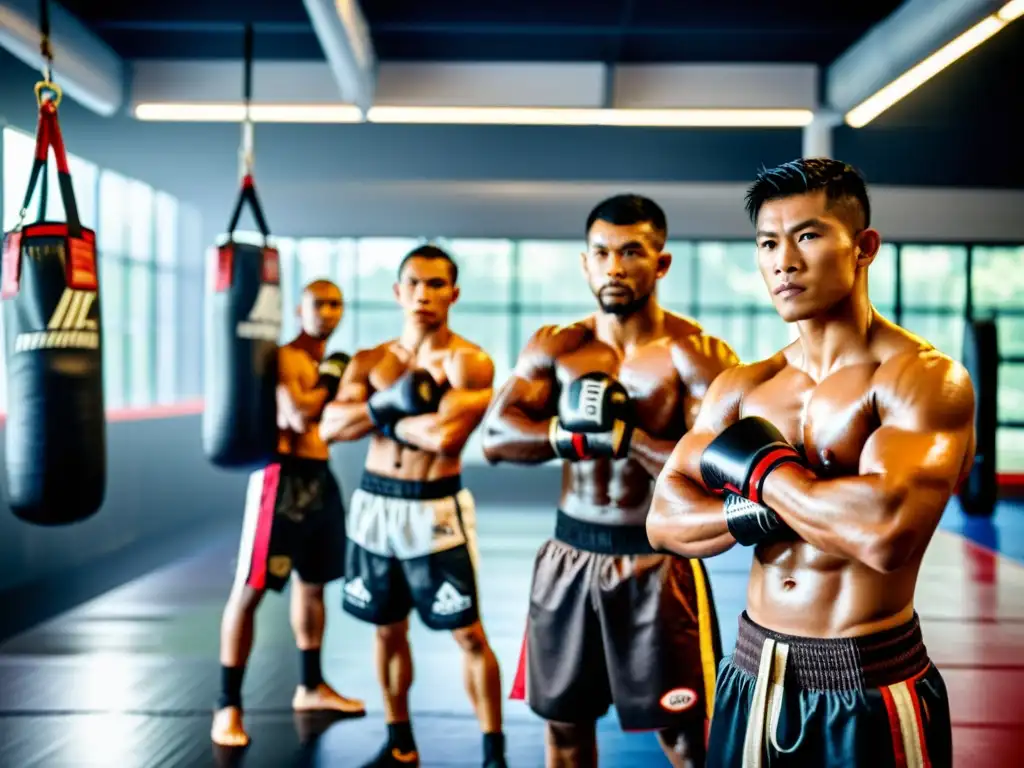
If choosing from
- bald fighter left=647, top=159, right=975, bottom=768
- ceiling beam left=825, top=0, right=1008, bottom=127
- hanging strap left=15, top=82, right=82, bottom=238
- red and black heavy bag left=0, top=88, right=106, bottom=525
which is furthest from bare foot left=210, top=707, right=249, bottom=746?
ceiling beam left=825, top=0, right=1008, bottom=127

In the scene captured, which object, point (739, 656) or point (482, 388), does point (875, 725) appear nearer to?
point (739, 656)

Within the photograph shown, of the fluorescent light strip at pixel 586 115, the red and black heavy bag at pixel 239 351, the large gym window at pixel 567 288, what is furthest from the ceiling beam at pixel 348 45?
the large gym window at pixel 567 288

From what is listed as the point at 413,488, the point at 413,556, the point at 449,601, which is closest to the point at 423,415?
the point at 413,488

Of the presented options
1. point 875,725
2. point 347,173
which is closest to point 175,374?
point 347,173

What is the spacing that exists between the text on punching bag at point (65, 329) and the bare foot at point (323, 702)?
174 centimetres

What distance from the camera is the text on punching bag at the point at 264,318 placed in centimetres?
301

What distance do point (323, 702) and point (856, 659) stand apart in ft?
8.31

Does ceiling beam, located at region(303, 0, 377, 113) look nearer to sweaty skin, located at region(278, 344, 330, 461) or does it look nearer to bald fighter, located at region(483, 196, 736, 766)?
sweaty skin, located at region(278, 344, 330, 461)

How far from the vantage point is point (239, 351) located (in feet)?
9.83

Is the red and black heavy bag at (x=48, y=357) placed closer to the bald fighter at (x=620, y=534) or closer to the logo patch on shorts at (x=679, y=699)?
the bald fighter at (x=620, y=534)

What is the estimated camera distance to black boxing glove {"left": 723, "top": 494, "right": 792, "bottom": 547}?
138 centimetres

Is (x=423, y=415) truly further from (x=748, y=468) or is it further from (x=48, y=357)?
(x=748, y=468)

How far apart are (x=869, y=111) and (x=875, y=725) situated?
6.09m

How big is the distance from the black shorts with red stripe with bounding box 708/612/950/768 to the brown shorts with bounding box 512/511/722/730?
66 centimetres
